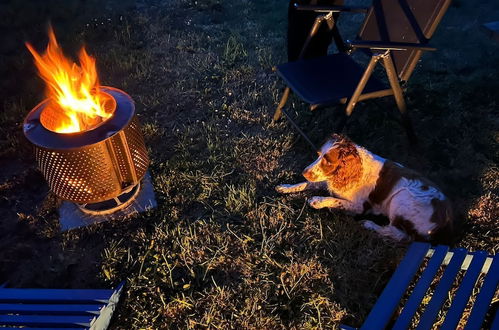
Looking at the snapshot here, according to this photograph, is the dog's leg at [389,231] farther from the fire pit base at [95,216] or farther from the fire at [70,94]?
the fire at [70,94]

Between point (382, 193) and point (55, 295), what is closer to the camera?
point (55, 295)

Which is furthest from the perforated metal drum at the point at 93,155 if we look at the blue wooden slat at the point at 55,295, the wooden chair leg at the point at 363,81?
the wooden chair leg at the point at 363,81

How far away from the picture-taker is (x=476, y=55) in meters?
4.93

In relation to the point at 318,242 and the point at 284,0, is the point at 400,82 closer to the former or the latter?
the point at 318,242

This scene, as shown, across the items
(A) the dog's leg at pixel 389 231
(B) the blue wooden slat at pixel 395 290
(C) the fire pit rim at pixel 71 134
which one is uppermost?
(C) the fire pit rim at pixel 71 134

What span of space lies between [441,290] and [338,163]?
1.07 m

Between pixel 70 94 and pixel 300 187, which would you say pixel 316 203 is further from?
pixel 70 94

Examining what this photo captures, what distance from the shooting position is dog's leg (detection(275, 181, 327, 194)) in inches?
129

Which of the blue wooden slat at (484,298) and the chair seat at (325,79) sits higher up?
the chair seat at (325,79)

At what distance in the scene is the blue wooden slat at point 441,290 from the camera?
1.91 meters

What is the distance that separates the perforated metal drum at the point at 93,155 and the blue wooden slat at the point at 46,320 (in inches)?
31.9

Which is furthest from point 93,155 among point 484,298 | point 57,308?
point 484,298

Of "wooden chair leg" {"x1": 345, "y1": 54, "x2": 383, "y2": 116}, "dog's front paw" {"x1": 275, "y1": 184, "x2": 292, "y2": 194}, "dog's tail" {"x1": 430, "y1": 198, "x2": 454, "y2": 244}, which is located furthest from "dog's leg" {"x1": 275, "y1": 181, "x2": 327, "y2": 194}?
"dog's tail" {"x1": 430, "y1": 198, "x2": 454, "y2": 244}

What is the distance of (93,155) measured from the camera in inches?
98.0
